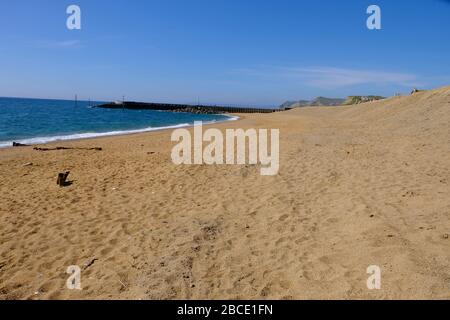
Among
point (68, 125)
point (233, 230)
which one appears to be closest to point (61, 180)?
point (233, 230)

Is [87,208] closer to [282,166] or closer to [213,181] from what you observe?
[213,181]

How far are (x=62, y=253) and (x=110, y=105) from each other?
342ft

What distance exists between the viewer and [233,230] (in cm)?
607

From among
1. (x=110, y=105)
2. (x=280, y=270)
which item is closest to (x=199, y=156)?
(x=280, y=270)

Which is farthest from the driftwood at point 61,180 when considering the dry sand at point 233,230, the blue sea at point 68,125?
the blue sea at point 68,125

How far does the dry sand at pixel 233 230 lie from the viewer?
4367 millimetres

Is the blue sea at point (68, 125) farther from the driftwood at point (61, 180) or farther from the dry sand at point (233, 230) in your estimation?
the dry sand at point (233, 230)

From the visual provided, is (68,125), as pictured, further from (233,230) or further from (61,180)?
(233,230)

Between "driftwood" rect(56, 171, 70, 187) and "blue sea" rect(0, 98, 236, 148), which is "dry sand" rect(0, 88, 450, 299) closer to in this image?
"driftwood" rect(56, 171, 70, 187)

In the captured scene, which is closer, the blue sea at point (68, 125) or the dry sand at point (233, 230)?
the dry sand at point (233, 230)

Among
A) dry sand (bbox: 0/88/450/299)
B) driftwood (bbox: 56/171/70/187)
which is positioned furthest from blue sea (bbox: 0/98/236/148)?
dry sand (bbox: 0/88/450/299)

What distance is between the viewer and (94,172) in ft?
35.4

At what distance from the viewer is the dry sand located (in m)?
4.37

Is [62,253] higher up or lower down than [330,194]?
lower down
